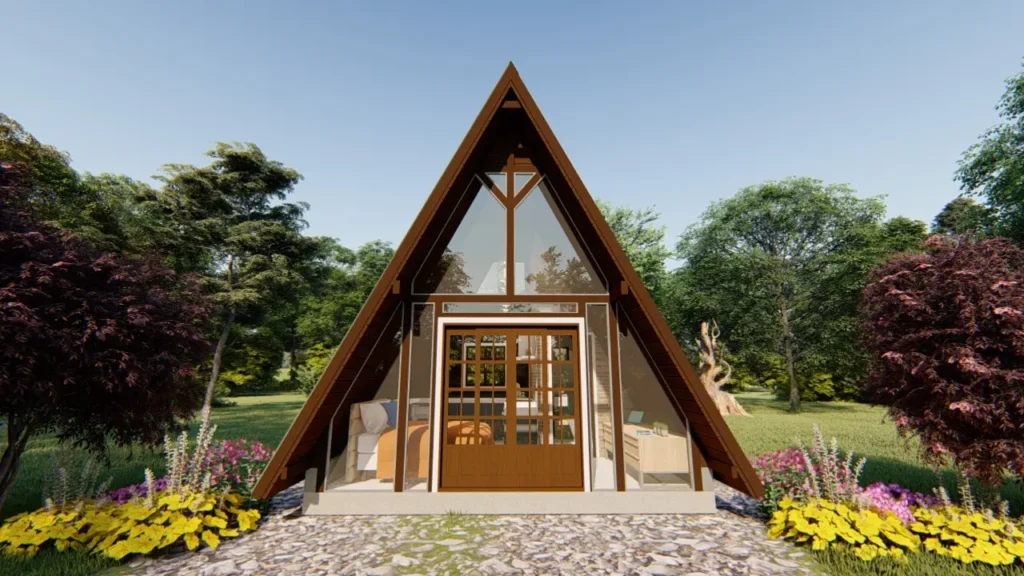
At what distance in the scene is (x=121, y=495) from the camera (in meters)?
5.21

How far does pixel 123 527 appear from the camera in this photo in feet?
14.5

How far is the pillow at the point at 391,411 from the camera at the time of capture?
5.96 metres

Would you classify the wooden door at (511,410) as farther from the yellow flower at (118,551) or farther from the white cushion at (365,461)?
the yellow flower at (118,551)

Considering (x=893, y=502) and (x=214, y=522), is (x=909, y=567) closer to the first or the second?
(x=893, y=502)

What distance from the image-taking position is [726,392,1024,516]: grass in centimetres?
696

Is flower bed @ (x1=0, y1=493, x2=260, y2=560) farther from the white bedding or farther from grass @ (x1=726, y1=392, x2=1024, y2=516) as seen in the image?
grass @ (x1=726, y1=392, x2=1024, y2=516)

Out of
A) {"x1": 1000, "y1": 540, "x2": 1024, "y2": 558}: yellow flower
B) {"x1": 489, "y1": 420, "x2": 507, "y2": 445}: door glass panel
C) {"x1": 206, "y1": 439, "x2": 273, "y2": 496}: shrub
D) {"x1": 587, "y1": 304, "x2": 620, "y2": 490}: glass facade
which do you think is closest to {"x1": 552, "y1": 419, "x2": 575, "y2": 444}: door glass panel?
{"x1": 587, "y1": 304, "x2": 620, "y2": 490}: glass facade

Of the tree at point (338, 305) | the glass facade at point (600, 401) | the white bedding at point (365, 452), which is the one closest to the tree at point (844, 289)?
the glass facade at point (600, 401)

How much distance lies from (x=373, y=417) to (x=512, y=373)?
2102mm

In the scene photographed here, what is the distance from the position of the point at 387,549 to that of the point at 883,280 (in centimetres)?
731

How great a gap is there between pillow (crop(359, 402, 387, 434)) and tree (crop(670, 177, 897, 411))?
20064 millimetres

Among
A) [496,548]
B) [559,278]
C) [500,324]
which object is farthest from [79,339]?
[559,278]

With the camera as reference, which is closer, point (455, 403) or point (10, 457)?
point (10, 457)

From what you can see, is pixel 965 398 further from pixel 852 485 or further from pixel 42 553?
pixel 42 553
